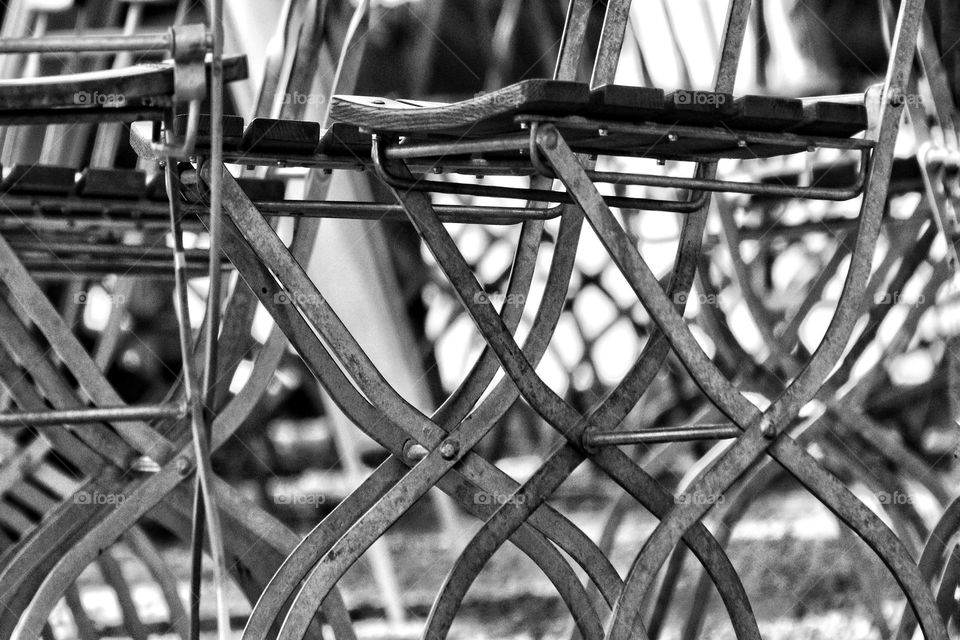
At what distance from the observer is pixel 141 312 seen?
5.13 meters

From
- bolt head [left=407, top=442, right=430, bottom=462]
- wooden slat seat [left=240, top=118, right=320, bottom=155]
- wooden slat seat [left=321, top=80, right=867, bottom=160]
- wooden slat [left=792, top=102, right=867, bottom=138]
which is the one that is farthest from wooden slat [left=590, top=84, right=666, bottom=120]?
bolt head [left=407, top=442, right=430, bottom=462]

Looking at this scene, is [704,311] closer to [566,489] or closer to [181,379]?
[181,379]

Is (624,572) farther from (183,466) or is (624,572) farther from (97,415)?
(97,415)

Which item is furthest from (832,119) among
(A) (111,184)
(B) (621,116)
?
(A) (111,184)

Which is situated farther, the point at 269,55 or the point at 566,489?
the point at 566,489

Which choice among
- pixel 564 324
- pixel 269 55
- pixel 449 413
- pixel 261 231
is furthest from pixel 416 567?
pixel 261 231

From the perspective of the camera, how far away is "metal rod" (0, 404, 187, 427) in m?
1.32

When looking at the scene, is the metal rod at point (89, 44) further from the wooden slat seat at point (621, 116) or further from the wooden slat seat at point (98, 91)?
the wooden slat seat at point (621, 116)

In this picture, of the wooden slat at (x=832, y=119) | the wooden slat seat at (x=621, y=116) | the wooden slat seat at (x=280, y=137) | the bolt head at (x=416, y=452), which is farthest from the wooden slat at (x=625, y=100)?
the bolt head at (x=416, y=452)

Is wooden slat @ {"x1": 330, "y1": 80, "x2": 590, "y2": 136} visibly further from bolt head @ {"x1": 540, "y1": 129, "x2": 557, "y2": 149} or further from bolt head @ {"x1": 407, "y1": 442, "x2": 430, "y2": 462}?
bolt head @ {"x1": 407, "y1": 442, "x2": 430, "y2": 462}

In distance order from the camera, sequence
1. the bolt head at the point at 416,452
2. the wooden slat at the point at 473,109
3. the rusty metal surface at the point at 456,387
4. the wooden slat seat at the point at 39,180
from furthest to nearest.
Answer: the wooden slat seat at the point at 39,180
the bolt head at the point at 416,452
the rusty metal surface at the point at 456,387
the wooden slat at the point at 473,109

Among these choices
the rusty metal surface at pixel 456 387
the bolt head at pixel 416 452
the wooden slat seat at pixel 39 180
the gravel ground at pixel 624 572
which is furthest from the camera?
the gravel ground at pixel 624 572

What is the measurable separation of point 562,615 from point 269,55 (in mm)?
1441

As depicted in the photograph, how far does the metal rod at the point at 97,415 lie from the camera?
1.32 metres
